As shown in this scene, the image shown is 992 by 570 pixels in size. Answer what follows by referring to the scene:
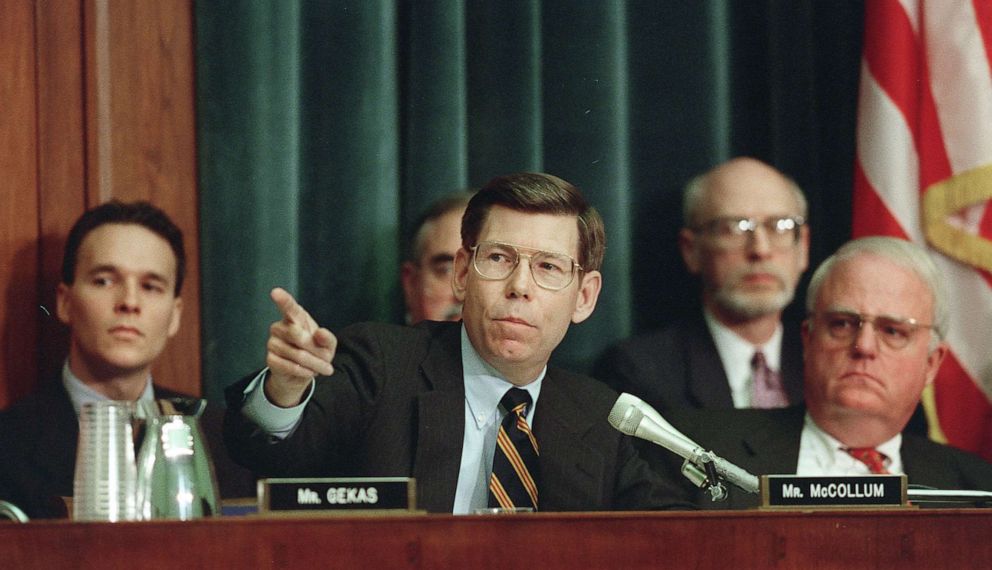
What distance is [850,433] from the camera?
2.79 meters

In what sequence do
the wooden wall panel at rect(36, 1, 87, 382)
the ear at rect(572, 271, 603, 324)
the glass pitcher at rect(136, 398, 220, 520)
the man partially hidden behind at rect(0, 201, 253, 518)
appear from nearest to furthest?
the glass pitcher at rect(136, 398, 220, 520) → the ear at rect(572, 271, 603, 324) → the man partially hidden behind at rect(0, 201, 253, 518) → the wooden wall panel at rect(36, 1, 87, 382)

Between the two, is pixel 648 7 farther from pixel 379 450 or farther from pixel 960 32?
pixel 379 450

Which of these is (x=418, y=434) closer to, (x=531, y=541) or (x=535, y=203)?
(x=535, y=203)

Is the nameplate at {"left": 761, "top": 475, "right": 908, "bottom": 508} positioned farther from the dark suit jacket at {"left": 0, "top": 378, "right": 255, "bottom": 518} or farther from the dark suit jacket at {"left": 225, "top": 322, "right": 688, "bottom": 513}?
the dark suit jacket at {"left": 0, "top": 378, "right": 255, "bottom": 518}

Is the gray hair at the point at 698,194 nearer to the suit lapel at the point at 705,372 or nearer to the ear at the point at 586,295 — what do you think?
the suit lapel at the point at 705,372

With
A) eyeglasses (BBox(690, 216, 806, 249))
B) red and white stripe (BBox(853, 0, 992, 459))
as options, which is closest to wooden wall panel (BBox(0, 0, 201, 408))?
eyeglasses (BBox(690, 216, 806, 249))

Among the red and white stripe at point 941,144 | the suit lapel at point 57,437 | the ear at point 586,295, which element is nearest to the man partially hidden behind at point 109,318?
the suit lapel at point 57,437

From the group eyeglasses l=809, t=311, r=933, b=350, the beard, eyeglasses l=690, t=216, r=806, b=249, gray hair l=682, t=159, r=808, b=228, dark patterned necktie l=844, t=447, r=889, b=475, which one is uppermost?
gray hair l=682, t=159, r=808, b=228

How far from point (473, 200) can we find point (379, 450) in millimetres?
482

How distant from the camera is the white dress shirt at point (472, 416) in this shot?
203cm

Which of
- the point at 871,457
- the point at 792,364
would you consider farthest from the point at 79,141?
the point at 871,457

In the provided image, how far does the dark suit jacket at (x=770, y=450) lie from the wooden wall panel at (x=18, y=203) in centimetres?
143

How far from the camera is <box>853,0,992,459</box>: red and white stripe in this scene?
3.14 metres

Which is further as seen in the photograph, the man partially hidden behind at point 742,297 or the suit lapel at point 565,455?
the man partially hidden behind at point 742,297
